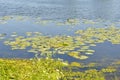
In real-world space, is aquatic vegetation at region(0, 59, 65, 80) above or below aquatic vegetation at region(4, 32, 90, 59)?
above

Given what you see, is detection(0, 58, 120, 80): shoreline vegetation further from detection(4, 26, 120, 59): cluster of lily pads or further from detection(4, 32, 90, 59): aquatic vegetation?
detection(4, 32, 90, 59): aquatic vegetation

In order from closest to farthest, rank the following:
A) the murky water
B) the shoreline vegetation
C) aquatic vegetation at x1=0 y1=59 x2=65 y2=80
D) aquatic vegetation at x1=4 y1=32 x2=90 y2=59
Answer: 1. aquatic vegetation at x1=0 y1=59 x2=65 y2=80
2. the shoreline vegetation
3. aquatic vegetation at x1=4 y1=32 x2=90 y2=59
4. the murky water

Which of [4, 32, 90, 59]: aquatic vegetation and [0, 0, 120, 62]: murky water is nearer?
[4, 32, 90, 59]: aquatic vegetation

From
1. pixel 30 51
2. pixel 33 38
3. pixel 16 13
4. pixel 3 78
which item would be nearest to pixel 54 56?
pixel 30 51

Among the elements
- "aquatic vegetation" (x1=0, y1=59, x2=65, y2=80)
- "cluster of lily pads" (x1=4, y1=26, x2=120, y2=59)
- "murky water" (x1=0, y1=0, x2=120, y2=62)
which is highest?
"aquatic vegetation" (x1=0, y1=59, x2=65, y2=80)

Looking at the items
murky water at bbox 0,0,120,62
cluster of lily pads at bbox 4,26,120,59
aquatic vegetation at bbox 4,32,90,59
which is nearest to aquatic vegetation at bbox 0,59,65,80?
cluster of lily pads at bbox 4,26,120,59

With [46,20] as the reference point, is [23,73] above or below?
above

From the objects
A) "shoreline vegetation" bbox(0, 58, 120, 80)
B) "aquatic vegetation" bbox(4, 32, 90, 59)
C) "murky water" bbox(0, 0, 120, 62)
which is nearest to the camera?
"shoreline vegetation" bbox(0, 58, 120, 80)

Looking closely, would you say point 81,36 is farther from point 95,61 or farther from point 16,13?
point 16,13

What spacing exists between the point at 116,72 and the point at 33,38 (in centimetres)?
658

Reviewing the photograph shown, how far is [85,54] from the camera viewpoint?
1459cm

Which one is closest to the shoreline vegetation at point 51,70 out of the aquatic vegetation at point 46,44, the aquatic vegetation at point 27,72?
the aquatic vegetation at point 27,72

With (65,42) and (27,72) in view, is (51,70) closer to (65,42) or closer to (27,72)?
(27,72)

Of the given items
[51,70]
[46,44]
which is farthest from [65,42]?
[51,70]
